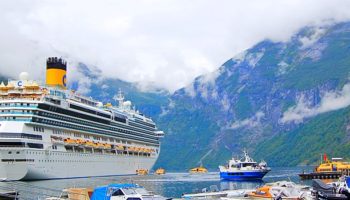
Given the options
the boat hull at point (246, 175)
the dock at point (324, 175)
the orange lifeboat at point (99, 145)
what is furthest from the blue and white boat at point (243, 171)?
the orange lifeboat at point (99, 145)

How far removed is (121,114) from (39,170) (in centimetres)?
6156

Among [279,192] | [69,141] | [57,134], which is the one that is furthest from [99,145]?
[279,192]

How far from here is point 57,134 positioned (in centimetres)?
12838

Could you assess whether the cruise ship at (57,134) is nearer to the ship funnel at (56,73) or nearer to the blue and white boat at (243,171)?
the ship funnel at (56,73)

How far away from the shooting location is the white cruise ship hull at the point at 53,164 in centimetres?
11062

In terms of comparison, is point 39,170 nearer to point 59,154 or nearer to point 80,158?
point 59,154

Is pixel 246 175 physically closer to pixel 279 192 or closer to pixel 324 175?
pixel 324 175

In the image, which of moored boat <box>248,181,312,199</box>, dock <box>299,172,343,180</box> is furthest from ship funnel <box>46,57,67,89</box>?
moored boat <box>248,181,312,199</box>

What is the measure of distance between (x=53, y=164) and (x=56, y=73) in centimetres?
3669

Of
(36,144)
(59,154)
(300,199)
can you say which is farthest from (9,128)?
(300,199)

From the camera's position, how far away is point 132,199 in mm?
49812

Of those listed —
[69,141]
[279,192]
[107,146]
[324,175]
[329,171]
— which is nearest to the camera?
[279,192]

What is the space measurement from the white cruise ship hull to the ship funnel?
2295 centimetres

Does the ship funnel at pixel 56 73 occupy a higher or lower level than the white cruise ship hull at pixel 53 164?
higher
